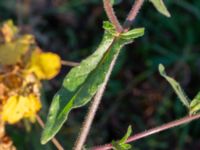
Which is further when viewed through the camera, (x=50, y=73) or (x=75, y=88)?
(x=50, y=73)

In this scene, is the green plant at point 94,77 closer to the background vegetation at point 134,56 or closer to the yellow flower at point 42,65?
the yellow flower at point 42,65

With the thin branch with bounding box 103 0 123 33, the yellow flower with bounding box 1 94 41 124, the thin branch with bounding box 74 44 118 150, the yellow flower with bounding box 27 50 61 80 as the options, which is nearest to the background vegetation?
the yellow flower with bounding box 27 50 61 80

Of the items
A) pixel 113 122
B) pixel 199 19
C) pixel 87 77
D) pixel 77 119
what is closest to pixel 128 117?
pixel 113 122

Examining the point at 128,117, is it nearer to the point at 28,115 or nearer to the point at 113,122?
the point at 113,122

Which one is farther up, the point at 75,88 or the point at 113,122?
A: the point at 75,88

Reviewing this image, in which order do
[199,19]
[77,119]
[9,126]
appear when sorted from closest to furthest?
1. [9,126]
2. [77,119]
3. [199,19]

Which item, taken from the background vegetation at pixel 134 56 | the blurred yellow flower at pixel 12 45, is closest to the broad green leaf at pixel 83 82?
the blurred yellow flower at pixel 12 45
